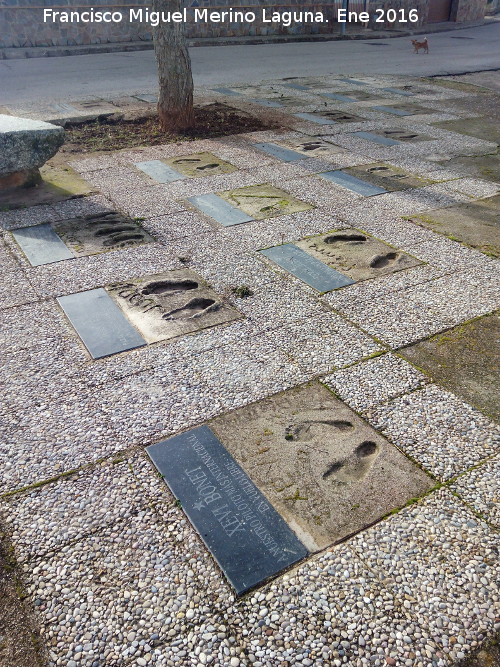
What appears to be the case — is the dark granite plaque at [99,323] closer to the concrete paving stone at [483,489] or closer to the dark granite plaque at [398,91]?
the concrete paving stone at [483,489]

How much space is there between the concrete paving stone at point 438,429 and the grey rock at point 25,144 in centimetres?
539

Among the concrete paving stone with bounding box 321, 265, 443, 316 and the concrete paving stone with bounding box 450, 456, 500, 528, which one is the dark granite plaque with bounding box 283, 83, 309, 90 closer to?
the concrete paving stone with bounding box 321, 265, 443, 316

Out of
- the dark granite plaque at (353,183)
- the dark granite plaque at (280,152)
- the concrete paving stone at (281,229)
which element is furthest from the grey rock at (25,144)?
the dark granite plaque at (353,183)

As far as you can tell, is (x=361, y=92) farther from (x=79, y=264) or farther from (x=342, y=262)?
(x=79, y=264)

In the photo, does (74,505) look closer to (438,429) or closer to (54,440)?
(54,440)

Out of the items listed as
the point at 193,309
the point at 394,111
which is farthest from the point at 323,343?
the point at 394,111

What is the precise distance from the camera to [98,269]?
5523mm

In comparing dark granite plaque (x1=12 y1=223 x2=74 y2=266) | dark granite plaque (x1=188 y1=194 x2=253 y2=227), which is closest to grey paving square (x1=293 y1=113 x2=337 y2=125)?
dark granite plaque (x1=188 y1=194 x2=253 y2=227)

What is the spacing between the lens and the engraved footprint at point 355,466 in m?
3.30

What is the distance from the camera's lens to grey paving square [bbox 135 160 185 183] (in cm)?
782

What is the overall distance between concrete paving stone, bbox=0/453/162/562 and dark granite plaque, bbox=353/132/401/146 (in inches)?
306

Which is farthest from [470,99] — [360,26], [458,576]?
[360,26]

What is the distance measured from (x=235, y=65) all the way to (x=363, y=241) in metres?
12.6

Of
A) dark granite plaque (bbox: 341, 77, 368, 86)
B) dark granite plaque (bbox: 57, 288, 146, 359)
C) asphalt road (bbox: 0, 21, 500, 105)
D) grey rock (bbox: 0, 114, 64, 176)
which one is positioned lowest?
dark granite plaque (bbox: 57, 288, 146, 359)
